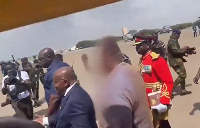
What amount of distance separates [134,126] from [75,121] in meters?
0.50

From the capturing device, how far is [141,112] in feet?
10.5

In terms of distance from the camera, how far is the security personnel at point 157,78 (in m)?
4.14

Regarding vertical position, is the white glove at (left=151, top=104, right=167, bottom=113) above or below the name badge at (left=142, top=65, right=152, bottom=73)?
below

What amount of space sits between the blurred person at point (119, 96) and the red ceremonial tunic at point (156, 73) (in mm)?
1014

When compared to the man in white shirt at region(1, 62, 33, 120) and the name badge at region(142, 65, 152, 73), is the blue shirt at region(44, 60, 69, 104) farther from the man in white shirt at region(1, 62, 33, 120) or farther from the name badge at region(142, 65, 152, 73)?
the man in white shirt at region(1, 62, 33, 120)

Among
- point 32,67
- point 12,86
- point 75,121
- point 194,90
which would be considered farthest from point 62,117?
point 32,67

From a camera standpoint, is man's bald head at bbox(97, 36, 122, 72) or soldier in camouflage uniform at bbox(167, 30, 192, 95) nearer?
man's bald head at bbox(97, 36, 122, 72)

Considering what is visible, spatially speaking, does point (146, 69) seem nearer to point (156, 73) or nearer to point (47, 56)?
point (156, 73)

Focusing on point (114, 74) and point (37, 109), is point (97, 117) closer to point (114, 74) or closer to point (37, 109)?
point (114, 74)

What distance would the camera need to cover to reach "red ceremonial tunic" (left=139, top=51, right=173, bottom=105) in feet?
13.8

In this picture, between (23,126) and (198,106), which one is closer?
(23,126)

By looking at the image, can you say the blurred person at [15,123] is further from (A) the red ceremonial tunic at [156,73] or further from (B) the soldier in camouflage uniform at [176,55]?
(B) the soldier in camouflage uniform at [176,55]

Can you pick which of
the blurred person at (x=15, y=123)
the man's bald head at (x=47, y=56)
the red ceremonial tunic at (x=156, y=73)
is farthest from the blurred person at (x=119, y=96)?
the man's bald head at (x=47, y=56)

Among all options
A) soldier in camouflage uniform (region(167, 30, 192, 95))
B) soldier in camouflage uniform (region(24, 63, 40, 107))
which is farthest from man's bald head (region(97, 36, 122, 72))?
soldier in camouflage uniform (region(24, 63, 40, 107))
